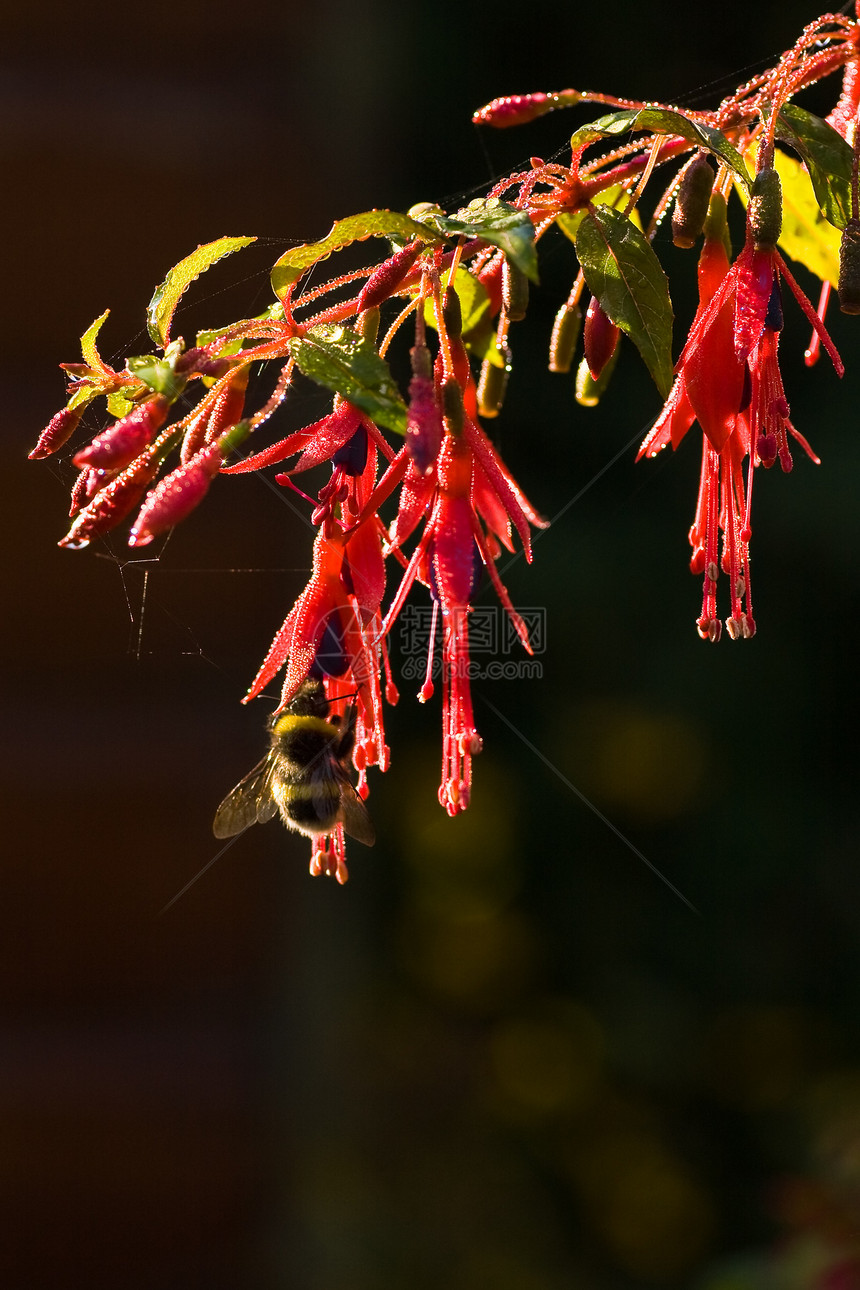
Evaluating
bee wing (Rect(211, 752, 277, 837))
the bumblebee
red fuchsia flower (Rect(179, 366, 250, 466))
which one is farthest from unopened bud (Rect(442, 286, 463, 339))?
bee wing (Rect(211, 752, 277, 837))

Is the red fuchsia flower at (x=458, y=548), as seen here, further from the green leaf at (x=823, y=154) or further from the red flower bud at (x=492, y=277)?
the green leaf at (x=823, y=154)

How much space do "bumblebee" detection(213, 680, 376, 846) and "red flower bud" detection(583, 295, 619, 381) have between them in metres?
0.27

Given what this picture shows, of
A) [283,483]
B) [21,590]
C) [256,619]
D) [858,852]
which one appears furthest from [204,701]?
[283,483]

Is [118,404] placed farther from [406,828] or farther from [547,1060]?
[547,1060]

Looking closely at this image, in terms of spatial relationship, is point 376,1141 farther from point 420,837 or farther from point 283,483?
point 283,483

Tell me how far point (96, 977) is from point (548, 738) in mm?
1045

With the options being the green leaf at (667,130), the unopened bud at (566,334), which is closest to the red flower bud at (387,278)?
the green leaf at (667,130)

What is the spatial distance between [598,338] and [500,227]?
0.15 meters

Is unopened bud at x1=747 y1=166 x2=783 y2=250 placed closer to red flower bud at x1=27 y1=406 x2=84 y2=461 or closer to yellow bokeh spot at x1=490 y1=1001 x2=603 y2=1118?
red flower bud at x1=27 y1=406 x2=84 y2=461

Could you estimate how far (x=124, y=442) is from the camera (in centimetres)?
49

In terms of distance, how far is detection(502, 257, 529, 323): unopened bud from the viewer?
23.1 inches

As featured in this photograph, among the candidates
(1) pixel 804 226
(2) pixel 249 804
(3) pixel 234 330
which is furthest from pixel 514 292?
(2) pixel 249 804

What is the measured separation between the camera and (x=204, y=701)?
2424 mm

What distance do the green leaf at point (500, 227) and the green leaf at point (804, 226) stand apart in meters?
0.30
